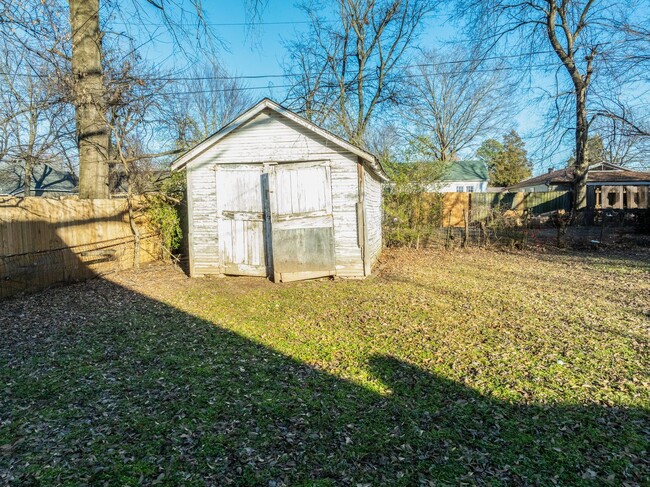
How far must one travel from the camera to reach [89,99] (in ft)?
29.0

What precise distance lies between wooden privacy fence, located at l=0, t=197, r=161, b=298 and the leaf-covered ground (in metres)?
0.57

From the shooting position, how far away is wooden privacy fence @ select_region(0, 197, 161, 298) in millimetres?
6649

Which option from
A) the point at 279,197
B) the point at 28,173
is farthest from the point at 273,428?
the point at 28,173

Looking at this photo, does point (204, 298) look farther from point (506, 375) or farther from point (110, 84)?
point (110, 84)

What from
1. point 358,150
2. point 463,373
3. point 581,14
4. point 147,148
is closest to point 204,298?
point 358,150

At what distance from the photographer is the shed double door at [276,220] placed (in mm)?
8344

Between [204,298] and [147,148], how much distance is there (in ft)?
42.3

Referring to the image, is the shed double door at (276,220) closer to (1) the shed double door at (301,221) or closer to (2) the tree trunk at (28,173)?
(1) the shed double door at (301,221)

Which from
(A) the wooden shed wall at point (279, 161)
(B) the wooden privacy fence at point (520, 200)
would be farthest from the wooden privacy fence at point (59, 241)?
(B) the wooden privacy fence at point (520, 200)

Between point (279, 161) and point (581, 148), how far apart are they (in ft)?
43.4

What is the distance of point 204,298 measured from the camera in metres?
7.13

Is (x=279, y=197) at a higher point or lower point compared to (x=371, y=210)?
higher

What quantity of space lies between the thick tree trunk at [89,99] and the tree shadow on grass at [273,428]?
5.93 metres

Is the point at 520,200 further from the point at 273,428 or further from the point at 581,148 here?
the point at 273,428
